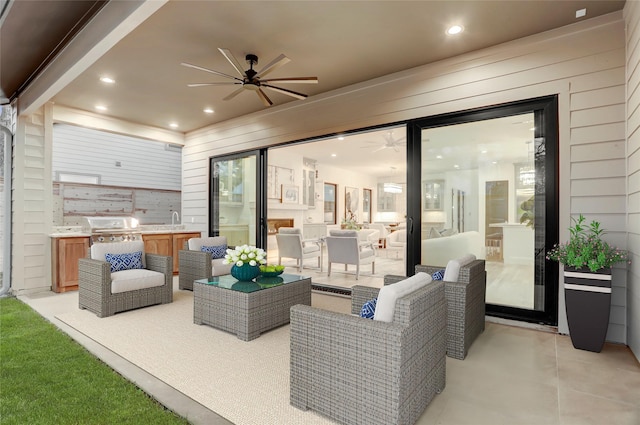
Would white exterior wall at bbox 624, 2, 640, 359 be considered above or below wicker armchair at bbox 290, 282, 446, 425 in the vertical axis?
above

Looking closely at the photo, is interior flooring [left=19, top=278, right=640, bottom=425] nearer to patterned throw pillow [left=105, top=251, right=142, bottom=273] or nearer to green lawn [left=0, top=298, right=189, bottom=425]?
green lawn [left=0, top=298, right=189, bottom=425]

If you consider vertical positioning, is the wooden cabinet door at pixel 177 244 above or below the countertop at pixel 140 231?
below

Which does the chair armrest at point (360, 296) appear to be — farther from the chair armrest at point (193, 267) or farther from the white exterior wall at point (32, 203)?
the white exterior wall at point (32, 203)

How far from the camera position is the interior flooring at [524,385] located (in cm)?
198

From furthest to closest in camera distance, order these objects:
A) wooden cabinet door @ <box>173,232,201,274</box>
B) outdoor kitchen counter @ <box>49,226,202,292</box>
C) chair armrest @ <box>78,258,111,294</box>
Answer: wooden cabinet door @ <box>173,232,201,274</box>, outdoor kitchen counter @ <box>49,226,202,292</box>, chair armrest @ <box>78,258,111,294</box>

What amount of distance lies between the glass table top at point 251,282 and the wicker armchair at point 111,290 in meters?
0.96

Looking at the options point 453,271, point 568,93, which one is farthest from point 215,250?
point 568,93

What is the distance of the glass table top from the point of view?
338 cm

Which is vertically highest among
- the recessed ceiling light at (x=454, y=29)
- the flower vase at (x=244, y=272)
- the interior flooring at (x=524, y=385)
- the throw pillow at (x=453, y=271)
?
the recessed ceiling light at (x=454, y=29)

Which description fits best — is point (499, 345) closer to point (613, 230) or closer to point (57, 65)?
point (613, 230)

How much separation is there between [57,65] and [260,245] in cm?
373

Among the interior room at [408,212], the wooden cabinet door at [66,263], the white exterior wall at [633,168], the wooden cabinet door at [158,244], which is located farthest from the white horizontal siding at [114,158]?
the white exterior wall at [633,168]

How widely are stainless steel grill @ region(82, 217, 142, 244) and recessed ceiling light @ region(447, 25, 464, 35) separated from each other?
5693 mm

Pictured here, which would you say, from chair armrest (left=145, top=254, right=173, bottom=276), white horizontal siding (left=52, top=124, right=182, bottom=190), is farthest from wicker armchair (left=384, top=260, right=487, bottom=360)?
white horizontal siding (left=52, top=124, right=182, bottom=190)
